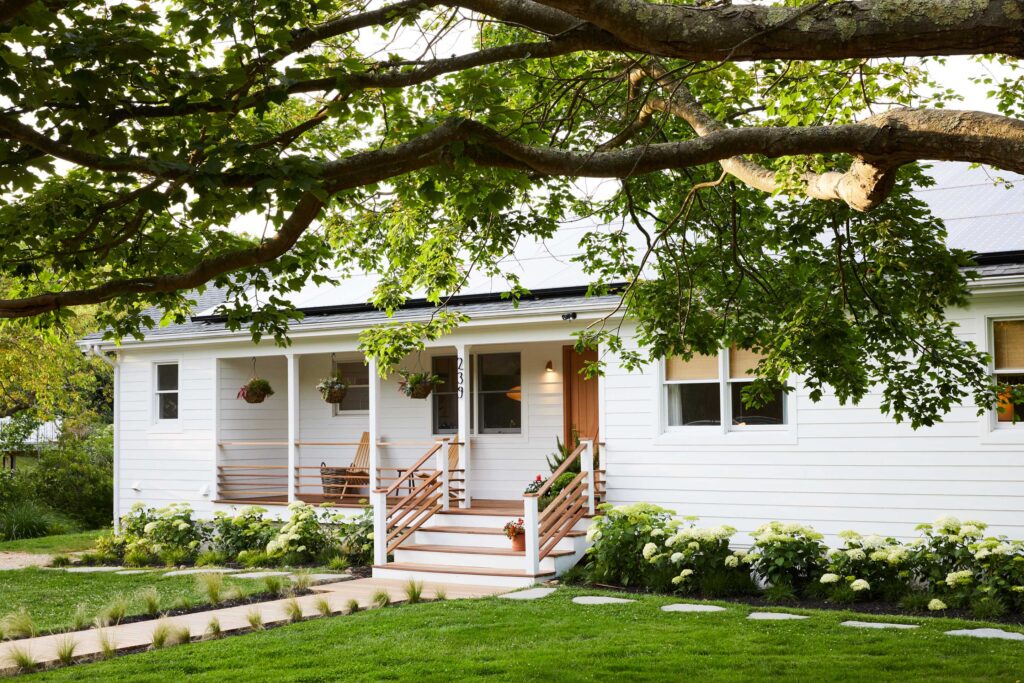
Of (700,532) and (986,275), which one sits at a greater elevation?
(986,275)

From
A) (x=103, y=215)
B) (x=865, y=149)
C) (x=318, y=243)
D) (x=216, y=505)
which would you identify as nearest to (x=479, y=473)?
(x=216, y=505)

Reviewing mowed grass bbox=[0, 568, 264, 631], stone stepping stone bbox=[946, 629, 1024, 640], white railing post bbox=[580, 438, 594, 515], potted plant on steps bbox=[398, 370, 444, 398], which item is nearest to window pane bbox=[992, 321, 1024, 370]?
stone stepping stone bbox=[946, 629, 1024, 640]

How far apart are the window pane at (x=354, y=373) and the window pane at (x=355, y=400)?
0.36 feet

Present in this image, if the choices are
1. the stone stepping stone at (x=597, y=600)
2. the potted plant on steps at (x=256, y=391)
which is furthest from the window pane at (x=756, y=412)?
the potted plant on steps at (x=256, y=391)

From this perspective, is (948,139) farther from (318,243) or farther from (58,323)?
(58,323)

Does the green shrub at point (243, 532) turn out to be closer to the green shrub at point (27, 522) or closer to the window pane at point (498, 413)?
the window pane at point (498, 413)

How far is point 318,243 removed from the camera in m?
8.27

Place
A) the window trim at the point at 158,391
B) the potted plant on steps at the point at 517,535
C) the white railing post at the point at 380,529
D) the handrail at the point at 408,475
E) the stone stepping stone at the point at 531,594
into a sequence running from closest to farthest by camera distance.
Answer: the stone stepping stone at the point at 531,594 < the potted plant on steps at the point at 517,535 < the white railing post at the point at 380,529 < the handrail at the point at 408,475 < the window trim at the point at 158,391

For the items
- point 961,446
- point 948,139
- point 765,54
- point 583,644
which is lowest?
point 583,644

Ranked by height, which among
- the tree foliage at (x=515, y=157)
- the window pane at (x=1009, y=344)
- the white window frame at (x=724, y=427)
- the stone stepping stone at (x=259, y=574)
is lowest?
the stone stepping stone at (x=259, y=574)

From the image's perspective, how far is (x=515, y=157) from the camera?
586cm

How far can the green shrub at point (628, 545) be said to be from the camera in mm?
12289

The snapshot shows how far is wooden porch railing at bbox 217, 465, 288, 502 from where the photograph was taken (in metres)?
18.3

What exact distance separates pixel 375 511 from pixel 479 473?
3031 mm
